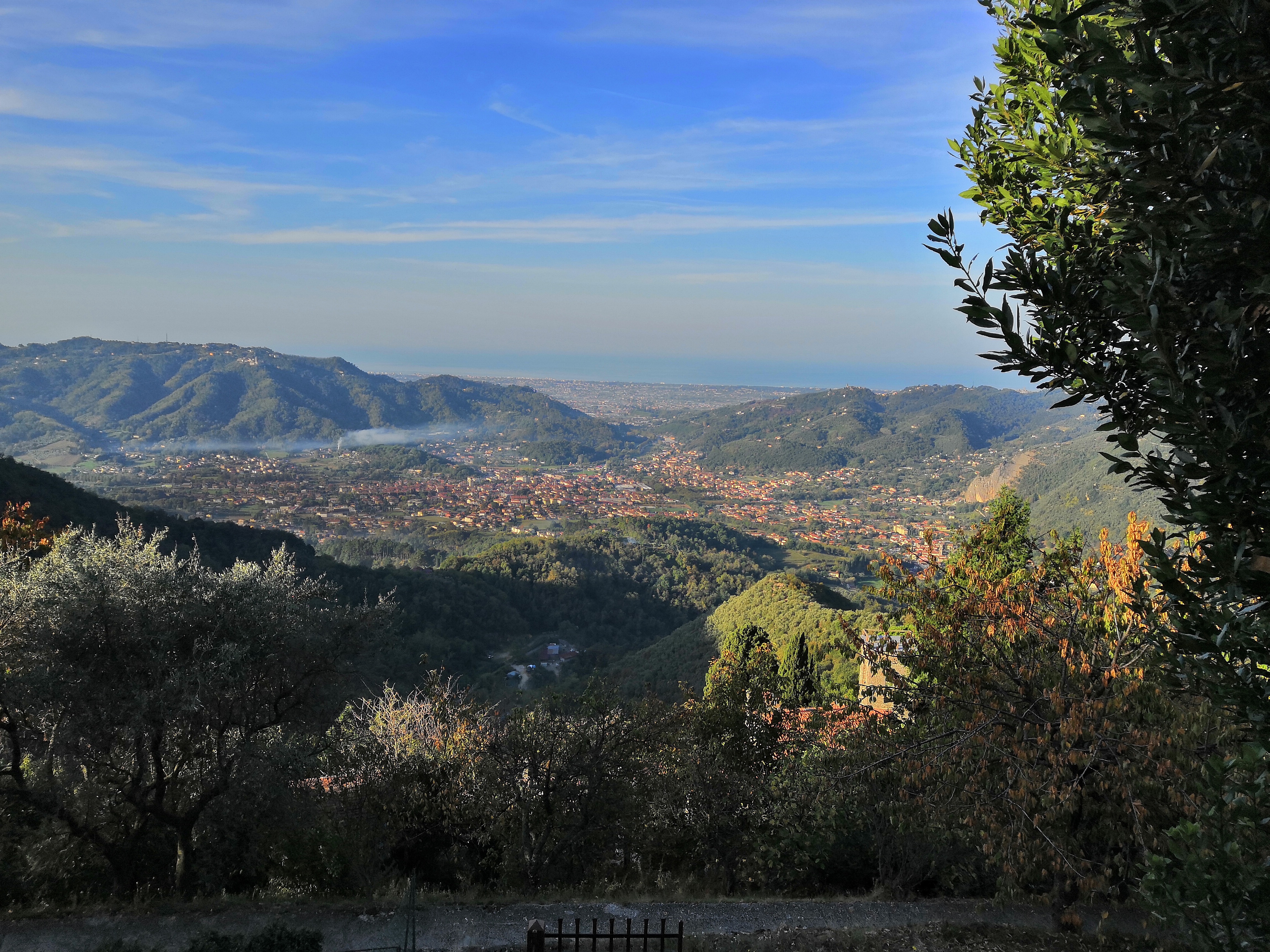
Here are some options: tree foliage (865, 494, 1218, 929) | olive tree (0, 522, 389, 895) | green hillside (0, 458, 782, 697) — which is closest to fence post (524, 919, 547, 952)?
tree foliage (865, 494, 1218, 929)

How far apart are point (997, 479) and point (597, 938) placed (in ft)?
387

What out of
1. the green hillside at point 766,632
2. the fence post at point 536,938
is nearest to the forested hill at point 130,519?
the green hillside at point 766,632

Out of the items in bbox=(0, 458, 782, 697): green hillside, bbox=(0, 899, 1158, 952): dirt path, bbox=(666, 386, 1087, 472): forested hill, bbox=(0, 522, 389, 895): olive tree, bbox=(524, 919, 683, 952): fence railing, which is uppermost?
bbox=(666, 386, 1087, 472): forested hill

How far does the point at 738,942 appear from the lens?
301 inches

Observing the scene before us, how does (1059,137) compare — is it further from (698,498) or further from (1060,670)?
(698,498)

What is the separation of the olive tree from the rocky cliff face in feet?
350

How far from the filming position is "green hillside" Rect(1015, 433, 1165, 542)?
5166cm

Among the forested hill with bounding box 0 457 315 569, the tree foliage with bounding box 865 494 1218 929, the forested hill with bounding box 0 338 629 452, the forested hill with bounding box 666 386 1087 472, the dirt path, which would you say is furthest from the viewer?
the forested hill with bounding box 666 386 1087 472

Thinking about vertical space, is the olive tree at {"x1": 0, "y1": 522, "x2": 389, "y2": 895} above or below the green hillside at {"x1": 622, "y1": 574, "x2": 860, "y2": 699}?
above

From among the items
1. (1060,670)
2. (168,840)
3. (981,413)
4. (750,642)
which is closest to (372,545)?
(750,642)

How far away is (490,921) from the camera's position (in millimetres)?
8172

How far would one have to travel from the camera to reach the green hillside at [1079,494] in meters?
51.7

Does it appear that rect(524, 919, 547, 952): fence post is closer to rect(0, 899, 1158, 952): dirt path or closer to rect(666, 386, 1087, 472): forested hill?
rect(0, 899, 1158, 952): dirt path

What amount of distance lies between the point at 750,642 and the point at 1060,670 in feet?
41.4
